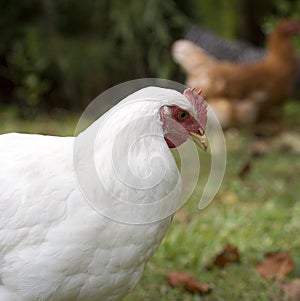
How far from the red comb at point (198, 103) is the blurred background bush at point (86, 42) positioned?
4.64m

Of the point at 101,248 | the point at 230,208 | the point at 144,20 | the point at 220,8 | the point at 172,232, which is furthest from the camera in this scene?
the point at 220,8

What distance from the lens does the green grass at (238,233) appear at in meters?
3.06

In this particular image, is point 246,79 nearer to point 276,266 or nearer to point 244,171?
point 244,171

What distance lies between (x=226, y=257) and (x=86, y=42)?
14.6 feet

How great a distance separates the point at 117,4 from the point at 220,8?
1.07m

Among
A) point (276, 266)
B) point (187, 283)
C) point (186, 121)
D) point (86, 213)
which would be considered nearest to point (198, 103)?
point (186, 121)

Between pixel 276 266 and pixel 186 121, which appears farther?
pixel 276 266

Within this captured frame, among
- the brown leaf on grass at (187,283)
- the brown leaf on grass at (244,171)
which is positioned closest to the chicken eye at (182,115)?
the brown leaf on grass at (187,283)

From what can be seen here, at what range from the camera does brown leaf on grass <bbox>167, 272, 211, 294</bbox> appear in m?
3.01

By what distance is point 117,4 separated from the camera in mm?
6855

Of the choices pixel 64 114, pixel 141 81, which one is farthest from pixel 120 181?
pixel 64 114

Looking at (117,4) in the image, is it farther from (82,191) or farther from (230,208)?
(82,191)

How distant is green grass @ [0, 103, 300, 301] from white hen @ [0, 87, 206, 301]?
0.91 meters

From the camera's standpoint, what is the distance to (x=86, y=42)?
24.1ft
